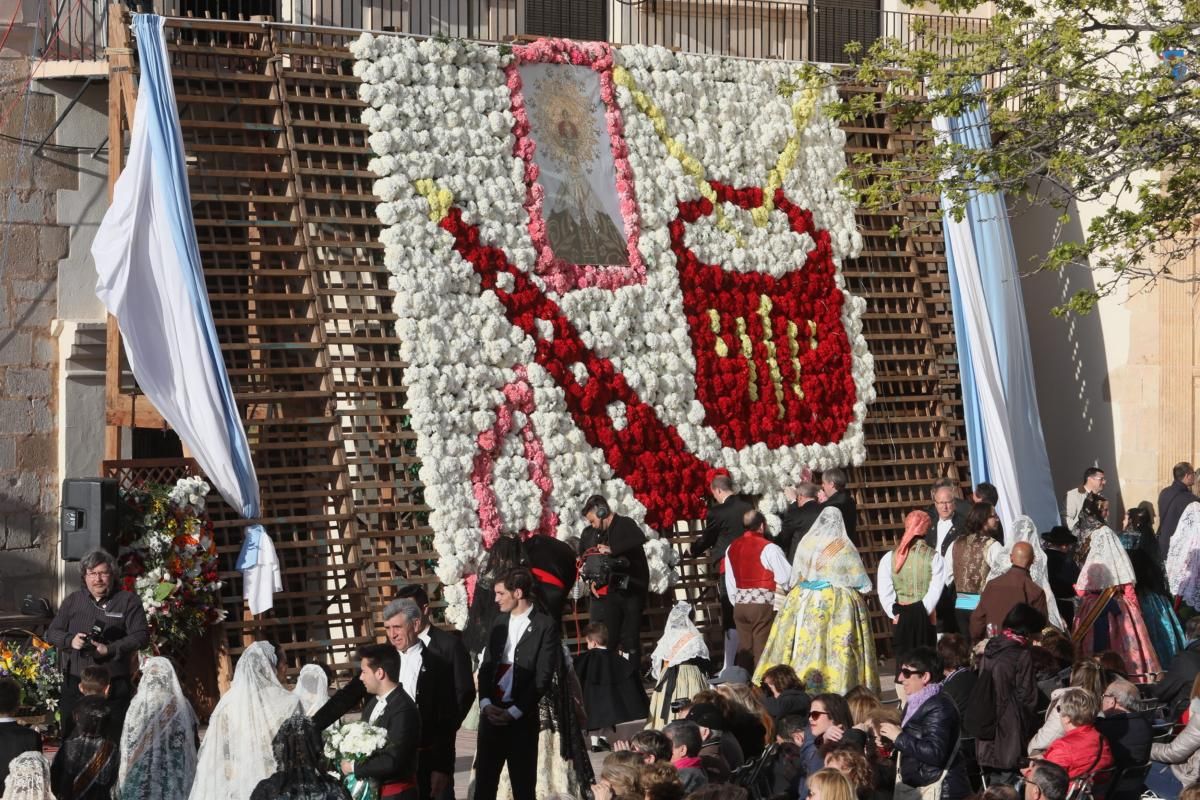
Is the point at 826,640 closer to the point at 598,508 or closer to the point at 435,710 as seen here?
the point at 598,508

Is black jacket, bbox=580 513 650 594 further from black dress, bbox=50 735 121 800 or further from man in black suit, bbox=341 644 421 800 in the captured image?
black dress, bbox=50 735 121 800

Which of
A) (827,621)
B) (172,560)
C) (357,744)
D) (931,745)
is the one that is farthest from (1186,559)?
(357,744)

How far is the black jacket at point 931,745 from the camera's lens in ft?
28.5

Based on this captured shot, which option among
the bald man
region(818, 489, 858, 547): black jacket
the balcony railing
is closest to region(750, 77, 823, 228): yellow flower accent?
the balcony railing

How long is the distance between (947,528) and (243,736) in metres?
6.89

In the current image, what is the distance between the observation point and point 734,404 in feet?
53.1

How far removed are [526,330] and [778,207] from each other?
310 centimetres

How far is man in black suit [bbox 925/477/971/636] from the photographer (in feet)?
43.1

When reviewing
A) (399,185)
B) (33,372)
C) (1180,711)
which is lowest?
(1180,711)

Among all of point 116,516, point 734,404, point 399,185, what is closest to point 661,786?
point 116,516

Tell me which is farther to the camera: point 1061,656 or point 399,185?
point 399,185

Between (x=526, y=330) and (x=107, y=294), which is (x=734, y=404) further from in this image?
(x=107, y=294)

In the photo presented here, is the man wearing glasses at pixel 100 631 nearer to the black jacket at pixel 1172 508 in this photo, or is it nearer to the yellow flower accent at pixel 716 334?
the yellow flower accent at pixel 716 334

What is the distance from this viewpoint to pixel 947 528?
13539 mm
